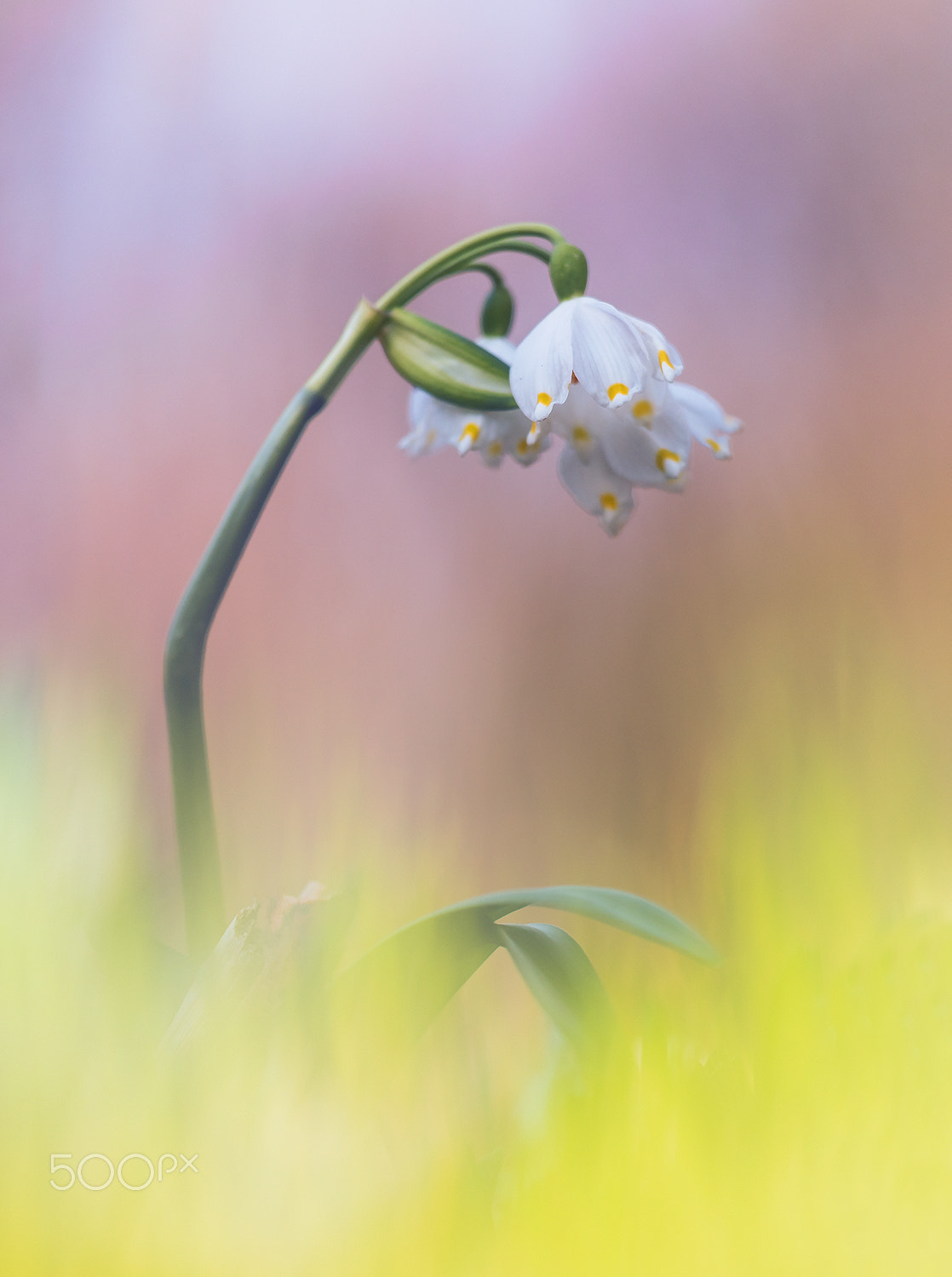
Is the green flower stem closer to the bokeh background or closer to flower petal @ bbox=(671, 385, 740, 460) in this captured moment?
the bokeh background

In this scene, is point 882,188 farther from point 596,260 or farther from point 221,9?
point 221,9

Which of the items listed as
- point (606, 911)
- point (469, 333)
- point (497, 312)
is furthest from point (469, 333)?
point (606, 911)

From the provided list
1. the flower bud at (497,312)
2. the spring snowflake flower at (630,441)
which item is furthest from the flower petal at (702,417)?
the flower bud at (497,312)

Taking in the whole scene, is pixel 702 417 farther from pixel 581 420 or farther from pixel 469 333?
pixel 469 333

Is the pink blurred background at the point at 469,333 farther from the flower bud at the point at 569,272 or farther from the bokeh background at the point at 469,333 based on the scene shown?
the flower bud at the point at 569,272

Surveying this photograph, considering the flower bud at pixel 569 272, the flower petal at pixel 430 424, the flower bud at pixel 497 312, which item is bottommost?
the flower petal at pixel 430 424

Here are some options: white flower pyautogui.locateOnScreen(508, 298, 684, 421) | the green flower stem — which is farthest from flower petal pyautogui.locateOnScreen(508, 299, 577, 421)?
the green flower stem

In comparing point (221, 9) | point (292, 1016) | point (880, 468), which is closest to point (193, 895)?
point (292, 1016)
